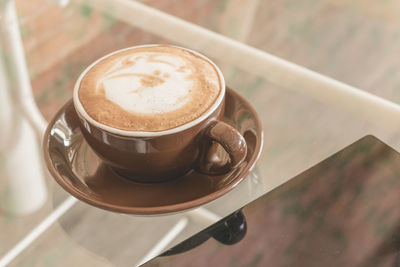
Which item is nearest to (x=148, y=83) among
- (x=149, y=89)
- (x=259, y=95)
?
(x=149, y=89)

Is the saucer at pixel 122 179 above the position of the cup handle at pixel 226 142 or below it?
below

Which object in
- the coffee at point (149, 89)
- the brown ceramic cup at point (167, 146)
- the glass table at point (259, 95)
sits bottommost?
the glass table at point (259, 95)

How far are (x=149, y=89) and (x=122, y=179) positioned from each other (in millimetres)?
81

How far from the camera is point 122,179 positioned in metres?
0.46

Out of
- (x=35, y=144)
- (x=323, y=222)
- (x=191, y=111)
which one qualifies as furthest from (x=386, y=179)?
(x=35, y=144)

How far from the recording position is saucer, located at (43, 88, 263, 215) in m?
0.43

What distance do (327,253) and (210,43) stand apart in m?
0.31

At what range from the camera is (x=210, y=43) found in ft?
2.15

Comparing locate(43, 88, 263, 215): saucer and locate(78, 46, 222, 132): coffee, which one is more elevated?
locate(78, 46, 222, 132): coffee

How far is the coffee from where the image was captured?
43 cm

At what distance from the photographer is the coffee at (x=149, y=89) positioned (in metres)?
0.43

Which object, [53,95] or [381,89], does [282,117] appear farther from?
[53,95]

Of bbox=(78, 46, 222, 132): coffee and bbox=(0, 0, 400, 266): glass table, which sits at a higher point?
bbox=(78, 46, 222, 132): coffee

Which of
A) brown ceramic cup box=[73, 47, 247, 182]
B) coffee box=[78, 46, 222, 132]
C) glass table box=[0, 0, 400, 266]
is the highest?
coffee box=[78, 46, 222, 132]
